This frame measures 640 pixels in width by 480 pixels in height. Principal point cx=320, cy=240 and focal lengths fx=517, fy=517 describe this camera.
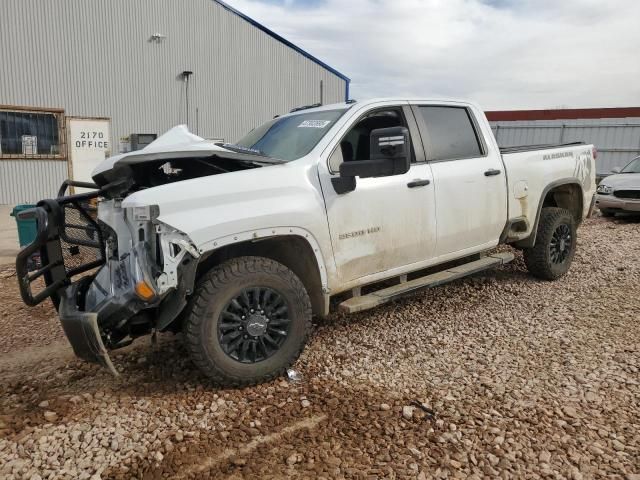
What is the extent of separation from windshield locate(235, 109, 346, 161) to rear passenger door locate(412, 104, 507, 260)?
884 mm

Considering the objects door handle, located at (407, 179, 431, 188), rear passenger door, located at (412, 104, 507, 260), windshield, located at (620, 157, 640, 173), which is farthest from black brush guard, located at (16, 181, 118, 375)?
windshield, located at (620, 157, 640, 173)

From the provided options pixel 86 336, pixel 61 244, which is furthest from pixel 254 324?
pixel 61 244

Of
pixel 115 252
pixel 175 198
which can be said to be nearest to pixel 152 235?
pixel 175 198

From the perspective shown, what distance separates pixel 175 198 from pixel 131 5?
1473cm

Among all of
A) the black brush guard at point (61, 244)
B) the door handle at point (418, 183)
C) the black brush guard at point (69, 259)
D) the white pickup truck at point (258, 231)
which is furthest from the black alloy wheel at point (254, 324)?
the door handle at point (418, 183)

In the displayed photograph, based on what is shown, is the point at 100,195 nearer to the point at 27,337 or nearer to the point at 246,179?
the point at 246,179

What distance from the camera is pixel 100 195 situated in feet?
11.9

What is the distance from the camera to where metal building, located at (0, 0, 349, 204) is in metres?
14.1

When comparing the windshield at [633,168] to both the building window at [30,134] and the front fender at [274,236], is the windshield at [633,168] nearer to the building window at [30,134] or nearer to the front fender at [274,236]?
the front fender at [274,236]

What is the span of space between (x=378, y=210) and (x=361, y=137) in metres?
0.69

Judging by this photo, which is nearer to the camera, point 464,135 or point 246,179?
point 246,179

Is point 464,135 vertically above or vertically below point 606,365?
above

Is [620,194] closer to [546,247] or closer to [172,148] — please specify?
[546,247]

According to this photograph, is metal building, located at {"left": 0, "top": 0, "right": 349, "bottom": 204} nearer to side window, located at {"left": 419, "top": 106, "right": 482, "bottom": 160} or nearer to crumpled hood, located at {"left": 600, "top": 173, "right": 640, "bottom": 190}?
crumpled hood, located at {"left": 600, "top": 173, "right": 640, "bottom": 190}
